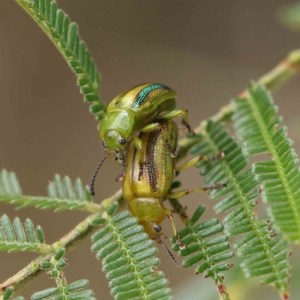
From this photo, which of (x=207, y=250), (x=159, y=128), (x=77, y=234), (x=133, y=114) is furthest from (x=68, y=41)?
(x=207, y=250)

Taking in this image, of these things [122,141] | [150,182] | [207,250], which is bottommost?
[207,250]

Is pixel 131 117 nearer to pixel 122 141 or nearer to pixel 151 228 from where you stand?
pixel 122 141

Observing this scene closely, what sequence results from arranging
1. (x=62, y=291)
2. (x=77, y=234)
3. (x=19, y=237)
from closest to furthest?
1. (x=62, y=291)
2. (x=19, y=237)
3. (x=77, y=234)

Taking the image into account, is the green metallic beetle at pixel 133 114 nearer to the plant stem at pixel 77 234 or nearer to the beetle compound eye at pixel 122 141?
the beetle compound eye at pixel 122 141

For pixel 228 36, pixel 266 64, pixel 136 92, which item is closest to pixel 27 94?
pixel 228 36

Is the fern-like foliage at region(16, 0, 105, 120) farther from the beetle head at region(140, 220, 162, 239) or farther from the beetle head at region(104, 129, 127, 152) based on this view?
the beetle head at region(140, 220, 162, 239)

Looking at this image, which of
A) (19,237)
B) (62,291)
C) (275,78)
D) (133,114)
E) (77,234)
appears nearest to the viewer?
(62,291)

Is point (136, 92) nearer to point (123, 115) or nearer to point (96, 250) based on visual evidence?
point (123, 115)
